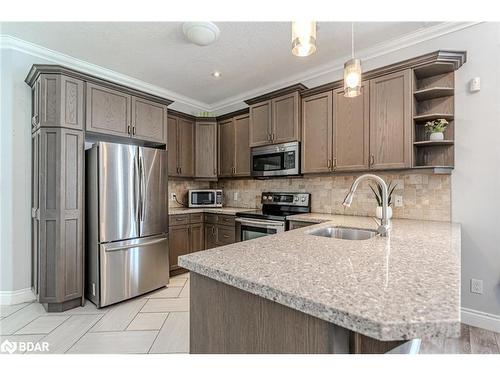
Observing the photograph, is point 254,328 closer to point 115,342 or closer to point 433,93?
point 115,342

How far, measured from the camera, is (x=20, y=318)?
226 centimetres

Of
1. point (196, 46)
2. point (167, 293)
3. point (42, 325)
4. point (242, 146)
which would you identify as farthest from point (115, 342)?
point (196, 46)

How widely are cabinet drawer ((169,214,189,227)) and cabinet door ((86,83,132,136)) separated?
1.18 meters

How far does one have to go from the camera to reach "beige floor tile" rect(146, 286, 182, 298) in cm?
279

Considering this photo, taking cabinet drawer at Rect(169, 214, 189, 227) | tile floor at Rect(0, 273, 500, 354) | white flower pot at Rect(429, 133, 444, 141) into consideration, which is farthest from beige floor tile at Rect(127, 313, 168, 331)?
white flower pot at Rect(429, 133, 444, 141)

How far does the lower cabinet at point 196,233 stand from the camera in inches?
129

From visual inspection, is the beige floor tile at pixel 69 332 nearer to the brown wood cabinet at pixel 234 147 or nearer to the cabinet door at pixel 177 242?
the cabinet door at pixel 177 242

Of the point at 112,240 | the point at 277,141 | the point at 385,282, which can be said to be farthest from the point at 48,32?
the point at 385,282

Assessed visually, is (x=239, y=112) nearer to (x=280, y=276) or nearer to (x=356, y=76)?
(x=356, y=76)

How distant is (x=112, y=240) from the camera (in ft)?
8.30

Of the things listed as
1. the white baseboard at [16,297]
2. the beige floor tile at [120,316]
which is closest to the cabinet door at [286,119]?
the beige floor tile at [120,316]

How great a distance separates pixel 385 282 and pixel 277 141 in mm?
2500

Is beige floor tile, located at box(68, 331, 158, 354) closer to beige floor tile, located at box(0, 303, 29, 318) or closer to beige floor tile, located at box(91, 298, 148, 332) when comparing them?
beige floor tile, located at box(91, 298, 148, 332)

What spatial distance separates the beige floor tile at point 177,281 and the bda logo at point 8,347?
4.80 feet
